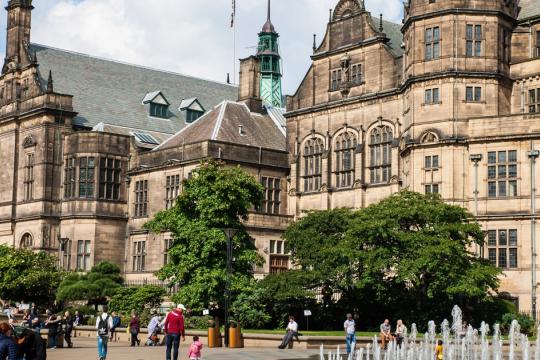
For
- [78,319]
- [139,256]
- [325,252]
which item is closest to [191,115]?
[139,256]

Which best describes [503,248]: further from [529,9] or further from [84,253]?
[84,253]

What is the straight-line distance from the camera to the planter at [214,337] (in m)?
41.2

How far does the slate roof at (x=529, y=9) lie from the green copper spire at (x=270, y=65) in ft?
159

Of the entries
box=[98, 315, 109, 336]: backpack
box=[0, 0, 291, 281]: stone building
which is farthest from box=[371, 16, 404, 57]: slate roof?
box=[98, 315, 109, 336]: backpack

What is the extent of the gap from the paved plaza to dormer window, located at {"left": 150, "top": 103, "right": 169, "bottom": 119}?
44.6 meters

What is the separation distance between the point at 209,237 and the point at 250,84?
91.4 feet

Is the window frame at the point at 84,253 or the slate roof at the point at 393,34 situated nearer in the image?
the slate roof at the point at 393,34

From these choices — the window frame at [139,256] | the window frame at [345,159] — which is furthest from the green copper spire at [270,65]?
the window frame at [345,159]

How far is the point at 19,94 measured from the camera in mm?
80812

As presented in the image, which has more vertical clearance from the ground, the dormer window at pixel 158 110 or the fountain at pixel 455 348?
the dormer window at pixel 158 110

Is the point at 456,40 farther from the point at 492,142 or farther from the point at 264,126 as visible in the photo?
the point at 264,126

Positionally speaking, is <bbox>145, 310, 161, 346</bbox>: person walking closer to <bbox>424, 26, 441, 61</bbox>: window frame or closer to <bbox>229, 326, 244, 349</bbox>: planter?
<bbox>229, 326, 244, 349</bbox>: planter

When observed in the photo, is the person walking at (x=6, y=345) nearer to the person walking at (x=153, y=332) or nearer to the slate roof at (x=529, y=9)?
the person walking at (x=153, y=332)

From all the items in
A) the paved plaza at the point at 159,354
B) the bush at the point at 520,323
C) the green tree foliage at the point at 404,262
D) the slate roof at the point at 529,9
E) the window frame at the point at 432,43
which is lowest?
the paved plaza at the point at 159,354
